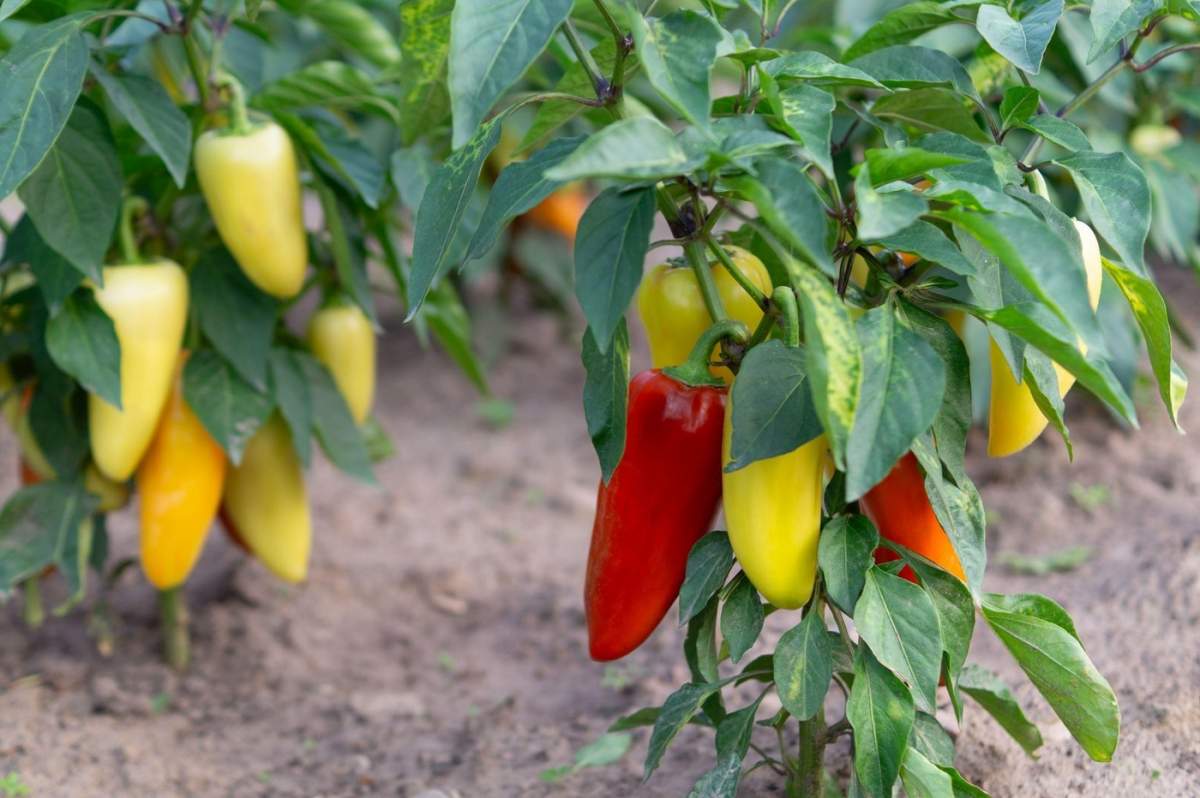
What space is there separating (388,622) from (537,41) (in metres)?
1.49

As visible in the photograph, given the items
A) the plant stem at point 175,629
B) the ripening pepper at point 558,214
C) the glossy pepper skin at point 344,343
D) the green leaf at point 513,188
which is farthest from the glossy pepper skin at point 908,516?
the ripening pepper at point 558,214

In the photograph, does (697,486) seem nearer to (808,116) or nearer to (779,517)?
(779,517)

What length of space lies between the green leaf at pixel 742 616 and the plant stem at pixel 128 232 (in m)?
0.93

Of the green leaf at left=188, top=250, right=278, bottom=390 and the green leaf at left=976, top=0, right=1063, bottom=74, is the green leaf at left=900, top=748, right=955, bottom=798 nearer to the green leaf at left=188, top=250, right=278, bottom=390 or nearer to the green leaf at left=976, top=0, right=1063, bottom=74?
the green leaf at left=976, top=0, right=1063, bottom=74

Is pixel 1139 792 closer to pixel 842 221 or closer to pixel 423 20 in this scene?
pixel 842 221

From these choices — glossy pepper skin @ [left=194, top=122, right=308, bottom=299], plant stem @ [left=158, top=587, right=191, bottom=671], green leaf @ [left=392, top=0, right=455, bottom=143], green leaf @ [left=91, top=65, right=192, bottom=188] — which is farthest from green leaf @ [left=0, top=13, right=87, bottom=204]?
plant stem @ [left=158, top=587, right=191, bottom=671]

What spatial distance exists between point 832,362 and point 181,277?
103cm

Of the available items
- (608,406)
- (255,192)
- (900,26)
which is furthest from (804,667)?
(255,192)

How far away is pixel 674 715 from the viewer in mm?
1240

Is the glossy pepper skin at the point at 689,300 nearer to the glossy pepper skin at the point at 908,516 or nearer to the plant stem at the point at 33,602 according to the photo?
the glossy pepper skin at the point at 908,516

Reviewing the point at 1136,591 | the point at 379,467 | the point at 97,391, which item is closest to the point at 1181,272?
the point at 1136,591

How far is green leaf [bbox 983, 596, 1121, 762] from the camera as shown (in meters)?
1.15

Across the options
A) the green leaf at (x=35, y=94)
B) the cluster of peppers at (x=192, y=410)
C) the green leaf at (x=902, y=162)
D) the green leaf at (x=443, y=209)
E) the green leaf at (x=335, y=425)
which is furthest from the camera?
the green leaf at (x=335, y=425)

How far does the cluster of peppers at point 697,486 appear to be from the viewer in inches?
43.5
